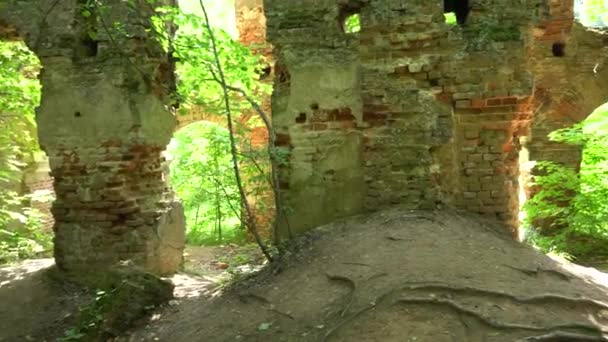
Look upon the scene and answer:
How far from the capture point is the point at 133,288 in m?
5.02

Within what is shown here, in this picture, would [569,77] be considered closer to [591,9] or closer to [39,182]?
[591,9]

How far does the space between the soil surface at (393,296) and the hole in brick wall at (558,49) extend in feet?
23.3

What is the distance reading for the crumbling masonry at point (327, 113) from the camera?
5.29 meters

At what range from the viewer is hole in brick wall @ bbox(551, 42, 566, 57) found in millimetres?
10703

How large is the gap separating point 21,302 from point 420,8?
5612 mm

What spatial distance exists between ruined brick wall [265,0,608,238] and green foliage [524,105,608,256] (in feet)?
14.5


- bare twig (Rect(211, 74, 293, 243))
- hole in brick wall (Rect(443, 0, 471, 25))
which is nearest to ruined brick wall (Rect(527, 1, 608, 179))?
hole in brick wall (Rect(443, 0, 471, 25))

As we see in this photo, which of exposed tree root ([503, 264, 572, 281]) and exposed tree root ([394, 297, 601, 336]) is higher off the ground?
exposed tree root ([503, 264, 572, 281])

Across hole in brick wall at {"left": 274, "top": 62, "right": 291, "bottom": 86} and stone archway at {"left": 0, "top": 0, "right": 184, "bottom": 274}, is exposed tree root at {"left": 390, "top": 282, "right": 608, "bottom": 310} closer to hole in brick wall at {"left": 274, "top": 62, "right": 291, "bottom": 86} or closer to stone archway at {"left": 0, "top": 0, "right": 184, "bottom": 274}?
hole in brick wall at {"left": 274, "top": 62, "right": 291, "bottom": 86}

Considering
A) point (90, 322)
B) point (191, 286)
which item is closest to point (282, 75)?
point (191, 286)

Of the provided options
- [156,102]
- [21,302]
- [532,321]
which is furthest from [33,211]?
[532,321]

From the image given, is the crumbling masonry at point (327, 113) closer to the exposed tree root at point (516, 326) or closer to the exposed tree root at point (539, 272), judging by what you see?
the exposed tree root at point (539, 272)

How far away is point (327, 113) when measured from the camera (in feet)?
18.4

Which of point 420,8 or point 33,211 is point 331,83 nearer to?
point 420,8
